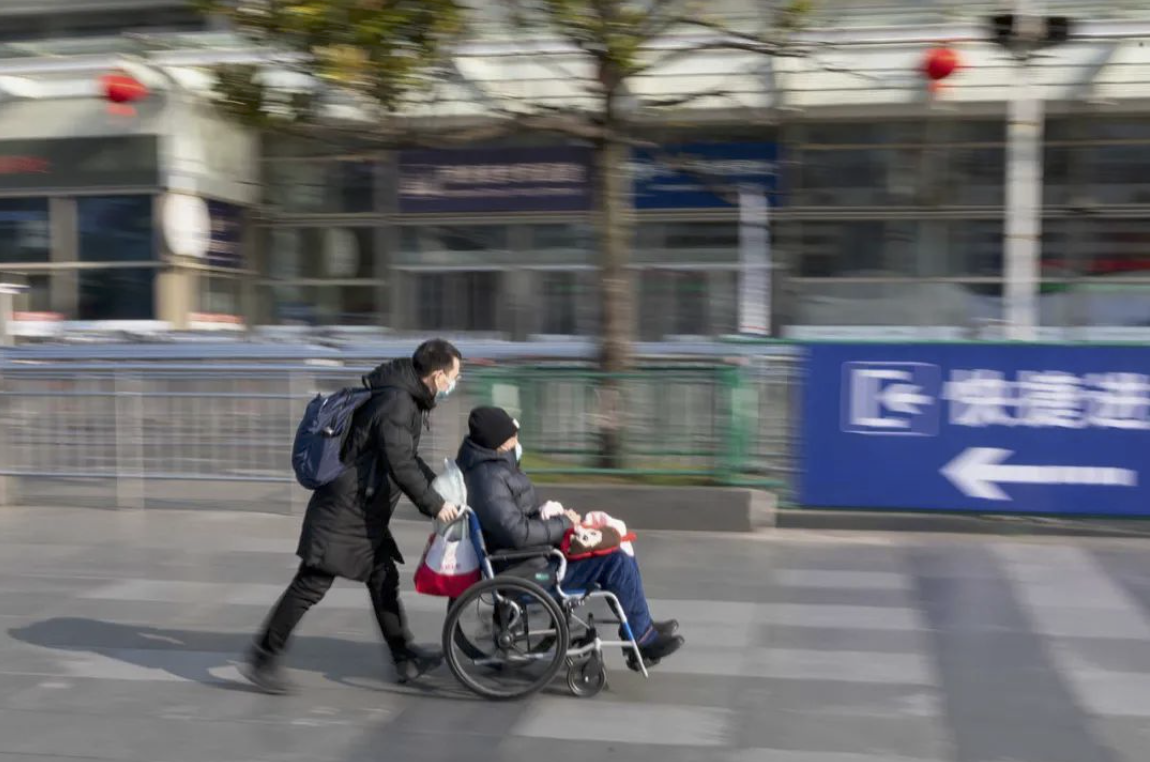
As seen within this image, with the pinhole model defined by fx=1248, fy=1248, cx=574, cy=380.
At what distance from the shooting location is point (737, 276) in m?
19.9

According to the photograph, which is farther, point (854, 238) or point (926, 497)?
point (854, 238)

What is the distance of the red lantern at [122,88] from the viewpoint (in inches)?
751

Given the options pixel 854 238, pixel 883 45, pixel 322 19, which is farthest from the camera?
pixel 854 238

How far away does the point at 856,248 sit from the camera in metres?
19.7

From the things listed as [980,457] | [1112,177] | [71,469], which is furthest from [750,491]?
[1112,177]

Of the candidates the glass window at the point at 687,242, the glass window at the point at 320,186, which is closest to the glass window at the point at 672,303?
the glass window at the point at 687,242

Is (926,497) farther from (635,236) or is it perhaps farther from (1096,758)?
(635,236)

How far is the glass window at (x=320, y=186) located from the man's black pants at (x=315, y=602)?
16355 millimetres

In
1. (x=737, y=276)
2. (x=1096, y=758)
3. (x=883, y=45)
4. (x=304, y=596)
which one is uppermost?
(x=883, y=45)

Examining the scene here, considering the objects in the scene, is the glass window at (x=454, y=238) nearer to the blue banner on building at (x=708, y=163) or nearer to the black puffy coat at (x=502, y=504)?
the blue banner on building at (x=708, y=163)

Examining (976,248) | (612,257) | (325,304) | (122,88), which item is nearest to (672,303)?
(976,248)

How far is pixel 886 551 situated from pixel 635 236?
12.1m

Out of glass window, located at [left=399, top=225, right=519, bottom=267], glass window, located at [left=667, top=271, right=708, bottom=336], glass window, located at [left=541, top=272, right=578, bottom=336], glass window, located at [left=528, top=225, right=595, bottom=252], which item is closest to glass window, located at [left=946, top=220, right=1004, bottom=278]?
glass window, located at [left=667, top=271, right=708, bottom=336]

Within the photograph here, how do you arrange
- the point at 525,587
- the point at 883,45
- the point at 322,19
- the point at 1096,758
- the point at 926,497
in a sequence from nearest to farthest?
the point at 1096,758
the point at 525,587
the point at 322,19
the point at 926,497
the point at 883,45
